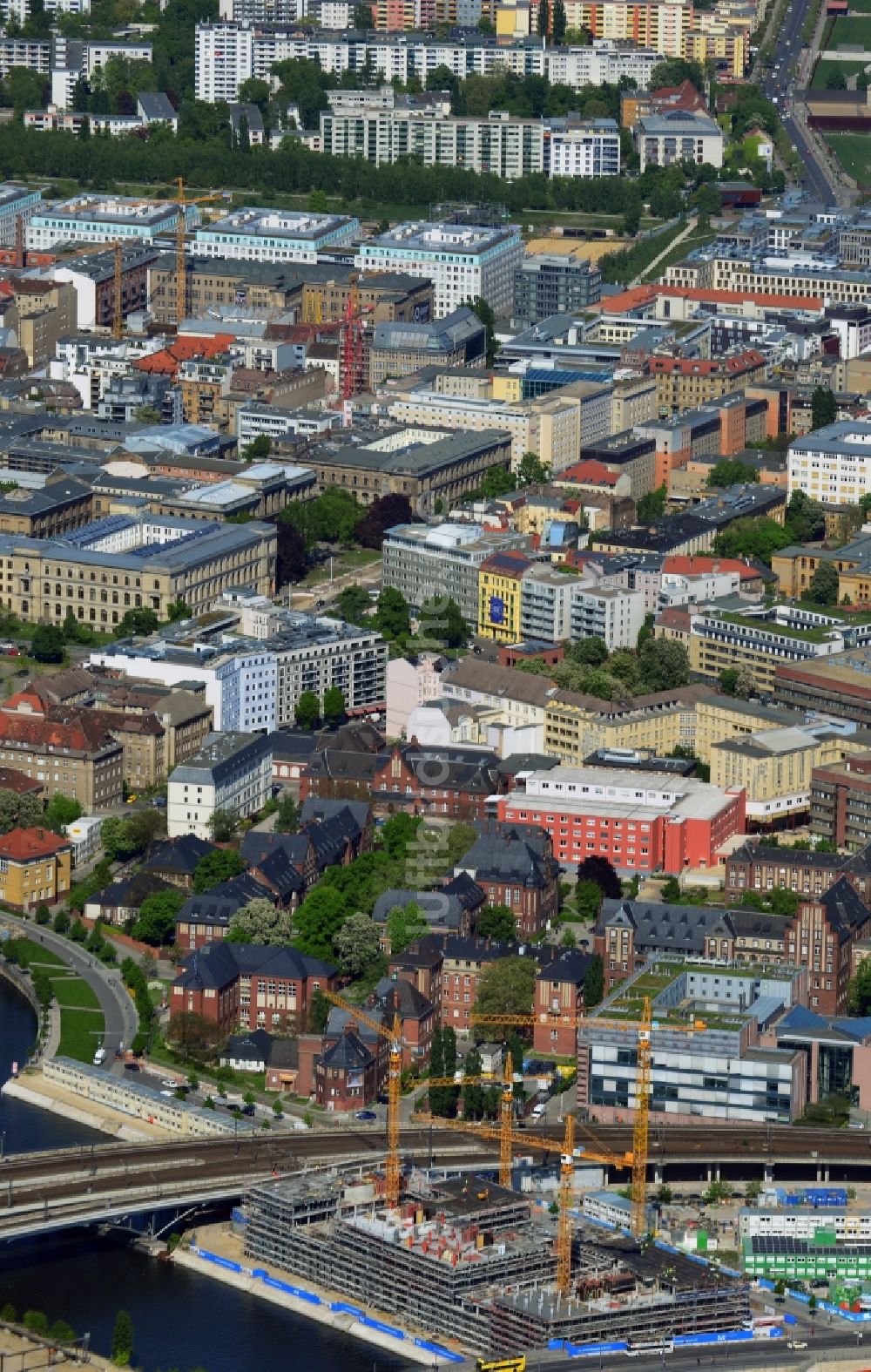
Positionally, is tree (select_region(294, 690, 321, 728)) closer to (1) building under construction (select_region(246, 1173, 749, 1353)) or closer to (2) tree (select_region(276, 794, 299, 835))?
(2) tree (select_region(276, 794, 299, 835))

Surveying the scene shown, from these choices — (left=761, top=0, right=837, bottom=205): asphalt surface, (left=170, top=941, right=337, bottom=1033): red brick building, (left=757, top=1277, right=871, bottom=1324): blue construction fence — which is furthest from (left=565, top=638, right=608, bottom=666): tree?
(left=761, top=0, right=837, bottom=205): asphalt surface

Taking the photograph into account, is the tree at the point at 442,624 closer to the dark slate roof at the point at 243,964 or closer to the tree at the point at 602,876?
the tree at the point at 602,876

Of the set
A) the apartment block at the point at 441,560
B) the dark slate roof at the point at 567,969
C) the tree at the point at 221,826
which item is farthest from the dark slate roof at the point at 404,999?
the apartment block at the point at 441,560

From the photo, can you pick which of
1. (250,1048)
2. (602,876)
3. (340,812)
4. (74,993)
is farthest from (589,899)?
(74,993)

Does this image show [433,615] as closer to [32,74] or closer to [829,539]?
[829,539]

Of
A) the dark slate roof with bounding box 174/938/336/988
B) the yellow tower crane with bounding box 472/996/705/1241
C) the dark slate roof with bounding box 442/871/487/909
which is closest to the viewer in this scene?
the yellow tower crane with bounding box 472/996/705/1241

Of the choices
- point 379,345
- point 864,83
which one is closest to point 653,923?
point 379,345

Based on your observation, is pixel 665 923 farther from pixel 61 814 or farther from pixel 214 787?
pixel 61 814

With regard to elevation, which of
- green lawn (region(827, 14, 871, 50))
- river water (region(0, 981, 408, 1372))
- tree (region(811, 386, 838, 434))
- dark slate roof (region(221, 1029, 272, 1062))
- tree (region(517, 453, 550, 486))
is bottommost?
river water (region(0, 981, 408, 1372))
